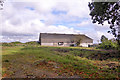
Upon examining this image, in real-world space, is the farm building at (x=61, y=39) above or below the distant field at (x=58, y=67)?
above

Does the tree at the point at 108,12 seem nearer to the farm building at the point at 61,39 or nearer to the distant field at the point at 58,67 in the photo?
the distant field at the point at 58,67

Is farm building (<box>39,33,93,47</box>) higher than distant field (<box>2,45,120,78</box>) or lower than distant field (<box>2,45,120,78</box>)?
higher

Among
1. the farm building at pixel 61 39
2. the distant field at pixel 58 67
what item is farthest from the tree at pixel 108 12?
the farm building at pixel 61 39

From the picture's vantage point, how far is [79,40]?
150ft

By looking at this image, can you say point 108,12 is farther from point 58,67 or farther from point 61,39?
point 61,39

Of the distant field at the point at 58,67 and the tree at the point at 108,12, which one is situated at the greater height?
the tree at the point at 108,12

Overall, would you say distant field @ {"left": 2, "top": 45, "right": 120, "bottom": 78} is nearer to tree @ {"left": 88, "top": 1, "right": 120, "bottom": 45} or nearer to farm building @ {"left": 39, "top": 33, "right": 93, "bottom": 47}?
tree @ {"left": 88, "top": 1, "right": 120, "bottom": 45}

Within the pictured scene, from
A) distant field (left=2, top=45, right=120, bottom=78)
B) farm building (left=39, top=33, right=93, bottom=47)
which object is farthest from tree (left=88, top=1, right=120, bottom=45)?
farm building (left=39, top=33, right=93, bottom=47)

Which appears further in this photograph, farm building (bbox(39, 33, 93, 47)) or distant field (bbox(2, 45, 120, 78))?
farm building (bbox(39, 33, 93, 47))

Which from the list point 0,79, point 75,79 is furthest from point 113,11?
point 0,79

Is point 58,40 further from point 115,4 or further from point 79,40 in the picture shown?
point 115,4

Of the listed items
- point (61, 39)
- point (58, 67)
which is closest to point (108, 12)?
point (58, 67)

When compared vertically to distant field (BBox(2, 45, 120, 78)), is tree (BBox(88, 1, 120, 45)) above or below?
above

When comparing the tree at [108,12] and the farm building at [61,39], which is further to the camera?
the farm building at [61,39]
